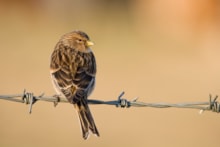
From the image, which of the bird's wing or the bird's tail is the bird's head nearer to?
the bird's wing

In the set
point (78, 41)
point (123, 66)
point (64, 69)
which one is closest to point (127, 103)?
point (64, 69)

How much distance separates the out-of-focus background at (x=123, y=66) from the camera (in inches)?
504

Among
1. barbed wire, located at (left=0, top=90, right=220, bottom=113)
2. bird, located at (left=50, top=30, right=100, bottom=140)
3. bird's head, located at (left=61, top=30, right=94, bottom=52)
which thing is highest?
bird's head, located at (left=61, top=30, right=94, bottom=52)

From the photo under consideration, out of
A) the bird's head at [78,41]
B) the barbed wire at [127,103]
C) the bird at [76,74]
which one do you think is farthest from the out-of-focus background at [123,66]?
the barbed wire at [127,103]

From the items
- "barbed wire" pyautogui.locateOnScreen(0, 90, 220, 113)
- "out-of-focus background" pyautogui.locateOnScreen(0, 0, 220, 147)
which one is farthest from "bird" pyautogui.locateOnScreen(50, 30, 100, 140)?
"out-of-focus background" pyautogui.locateOnScreen(0, 0, 220, 147)

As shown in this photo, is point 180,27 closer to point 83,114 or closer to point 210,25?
point 210,25

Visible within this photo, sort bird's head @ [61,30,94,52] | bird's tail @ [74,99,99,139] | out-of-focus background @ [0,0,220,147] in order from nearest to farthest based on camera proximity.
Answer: bird's tail @ [74,99,99,139]
bird's head @ [61,30,94,52]
out-of-focus background @ [0,0,220,147]

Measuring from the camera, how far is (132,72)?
52.0 feet

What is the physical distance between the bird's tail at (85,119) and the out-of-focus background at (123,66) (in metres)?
3.74

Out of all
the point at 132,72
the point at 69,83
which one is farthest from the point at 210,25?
the point at 69,83

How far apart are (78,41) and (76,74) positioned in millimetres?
1274

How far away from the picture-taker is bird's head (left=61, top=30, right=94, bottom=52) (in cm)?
1008

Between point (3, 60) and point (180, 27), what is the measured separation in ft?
15.5

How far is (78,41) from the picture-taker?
10.2m
